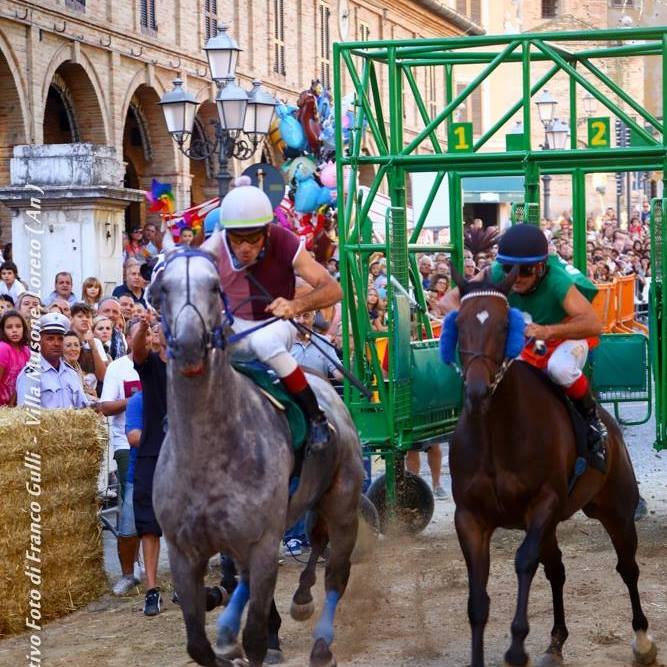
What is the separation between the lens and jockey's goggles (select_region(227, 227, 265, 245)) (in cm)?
727

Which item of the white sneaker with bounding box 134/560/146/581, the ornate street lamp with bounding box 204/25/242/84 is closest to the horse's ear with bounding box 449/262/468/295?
the white sneaker with bounding box 134/560/146/581

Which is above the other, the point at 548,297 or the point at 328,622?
the point at 548,297

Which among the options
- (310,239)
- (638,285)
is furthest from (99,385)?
(638,285)

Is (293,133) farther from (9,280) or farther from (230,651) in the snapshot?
(230,651)

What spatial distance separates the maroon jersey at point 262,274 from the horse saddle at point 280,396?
12.2 inches

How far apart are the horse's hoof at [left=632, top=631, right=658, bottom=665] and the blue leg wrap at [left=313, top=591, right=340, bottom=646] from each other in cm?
156

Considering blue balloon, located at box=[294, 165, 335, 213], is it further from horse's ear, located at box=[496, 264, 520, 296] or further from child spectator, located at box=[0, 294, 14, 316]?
horse's ear, located at box=[496, 264, 520, 296]

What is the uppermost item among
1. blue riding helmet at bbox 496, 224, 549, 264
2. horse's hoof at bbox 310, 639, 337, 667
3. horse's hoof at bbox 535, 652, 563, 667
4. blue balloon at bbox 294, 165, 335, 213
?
blue balloon at bbox 294, 165, 335, 213

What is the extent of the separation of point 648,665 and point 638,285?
20.8 meters

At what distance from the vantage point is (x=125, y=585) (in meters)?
10.1

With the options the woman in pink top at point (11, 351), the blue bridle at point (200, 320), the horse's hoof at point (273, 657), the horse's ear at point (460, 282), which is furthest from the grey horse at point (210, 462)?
the woman in pink top at point (11, 351)

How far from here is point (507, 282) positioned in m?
7.20

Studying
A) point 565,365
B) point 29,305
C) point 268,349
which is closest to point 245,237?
point 268,349

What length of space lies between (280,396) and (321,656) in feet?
4.45
